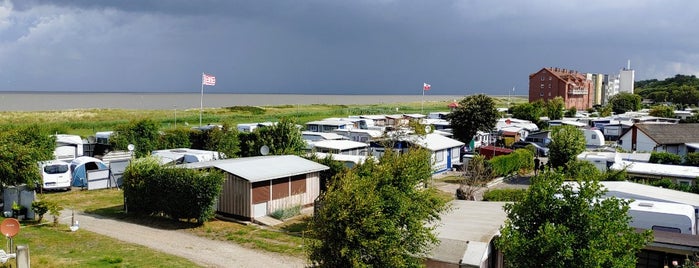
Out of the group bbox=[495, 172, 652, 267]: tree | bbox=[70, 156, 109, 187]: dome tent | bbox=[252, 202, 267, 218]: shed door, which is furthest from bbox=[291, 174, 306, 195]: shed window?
bbox=[495, 172, 652, 267]: tree

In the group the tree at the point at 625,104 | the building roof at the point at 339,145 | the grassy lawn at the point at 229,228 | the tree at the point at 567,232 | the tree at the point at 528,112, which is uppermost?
the tree at the point at 625,104

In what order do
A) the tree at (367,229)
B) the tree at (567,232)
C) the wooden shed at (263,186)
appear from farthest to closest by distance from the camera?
the wooden shed at (263,186)
the tree at (367,229)
the tree at (567,232)

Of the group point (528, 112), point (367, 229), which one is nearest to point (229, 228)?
point (367, 229)

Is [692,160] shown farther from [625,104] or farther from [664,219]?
[625,104]

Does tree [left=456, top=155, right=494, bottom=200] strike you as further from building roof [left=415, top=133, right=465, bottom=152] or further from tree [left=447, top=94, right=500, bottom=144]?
tree [left=447, top=94, right=500, bottom=144]

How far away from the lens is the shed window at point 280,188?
22.0 meters

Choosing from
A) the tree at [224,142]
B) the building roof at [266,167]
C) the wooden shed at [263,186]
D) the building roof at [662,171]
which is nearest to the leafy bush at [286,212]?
the wooden shed at [263,186]

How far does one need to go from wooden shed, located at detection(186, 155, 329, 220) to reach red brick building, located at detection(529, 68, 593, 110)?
313ft

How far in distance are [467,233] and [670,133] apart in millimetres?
34364

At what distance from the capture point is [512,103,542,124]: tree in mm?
72375

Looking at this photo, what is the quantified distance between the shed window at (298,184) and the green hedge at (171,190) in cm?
365

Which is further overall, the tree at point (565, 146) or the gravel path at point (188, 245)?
the tree at point (565, 146)

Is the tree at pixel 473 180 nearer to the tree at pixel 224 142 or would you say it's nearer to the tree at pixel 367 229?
the tree at pixel 367 229

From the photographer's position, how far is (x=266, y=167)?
22578mm
